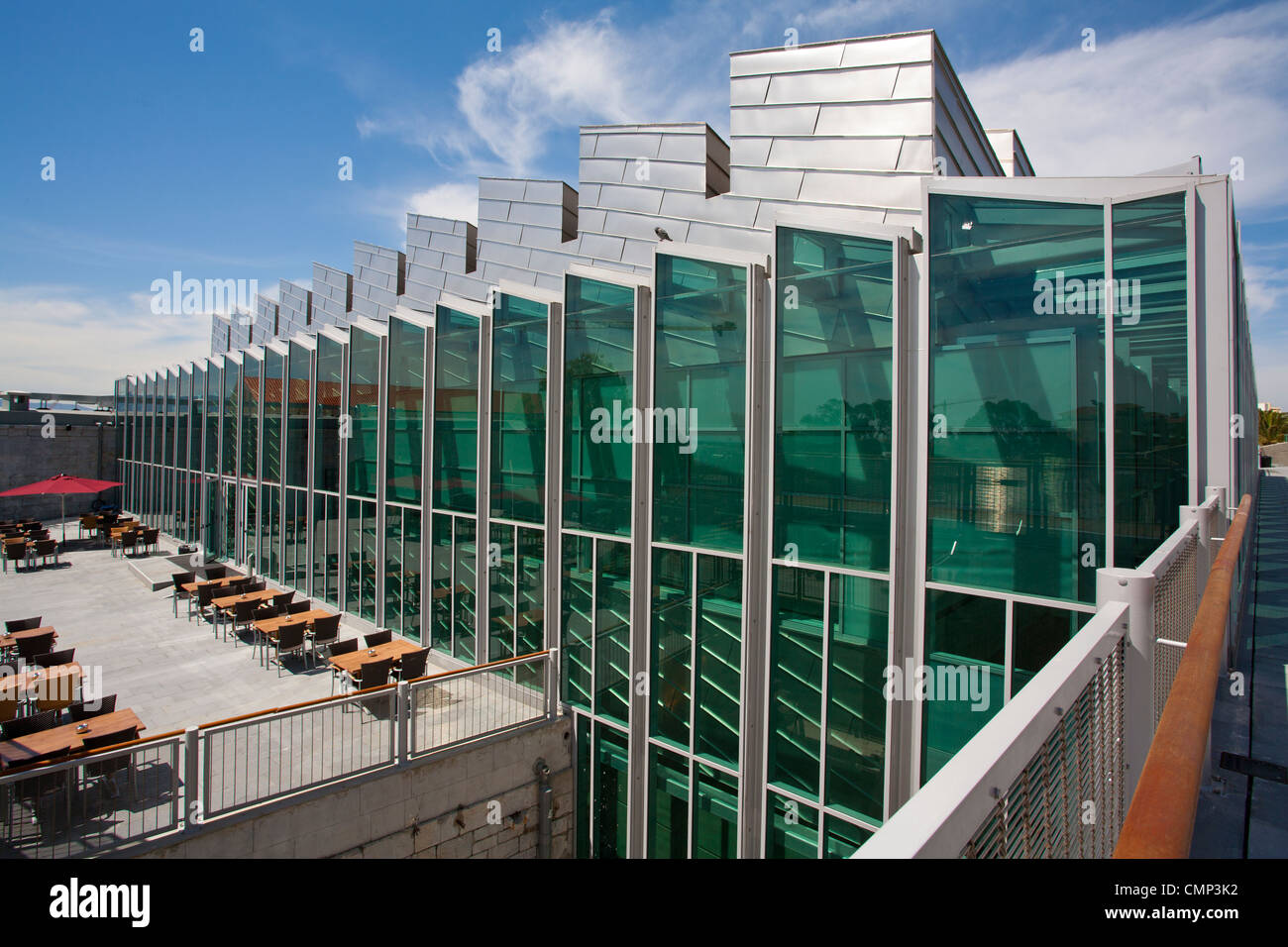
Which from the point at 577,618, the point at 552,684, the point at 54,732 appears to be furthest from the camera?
the point at 577,618

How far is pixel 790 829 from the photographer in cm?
857

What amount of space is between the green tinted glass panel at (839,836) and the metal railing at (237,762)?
16.1ft

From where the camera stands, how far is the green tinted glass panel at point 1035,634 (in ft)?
21.3

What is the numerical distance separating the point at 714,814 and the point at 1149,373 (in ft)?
25.5

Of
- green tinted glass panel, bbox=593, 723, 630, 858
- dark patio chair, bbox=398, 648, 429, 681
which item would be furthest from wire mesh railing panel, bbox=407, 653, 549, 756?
dark patio chair, bbox=398, 648, 429, 681

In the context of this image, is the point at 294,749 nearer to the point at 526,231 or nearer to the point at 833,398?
the point at 833,398

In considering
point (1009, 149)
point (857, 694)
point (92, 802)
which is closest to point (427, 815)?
point (92, 802)

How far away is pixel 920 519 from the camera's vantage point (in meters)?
7.39

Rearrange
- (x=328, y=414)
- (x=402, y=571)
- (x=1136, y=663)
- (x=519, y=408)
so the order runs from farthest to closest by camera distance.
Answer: (x=328, y=414) < (x=402, y=571) < (x=519, y=408) < (x=1136, y=663)

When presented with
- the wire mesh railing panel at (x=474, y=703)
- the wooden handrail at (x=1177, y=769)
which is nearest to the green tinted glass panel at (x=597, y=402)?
the wire mesh railing panel at (x=474, y=703)

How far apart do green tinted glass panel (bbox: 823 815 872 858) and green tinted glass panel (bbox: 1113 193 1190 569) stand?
446 centimetres
